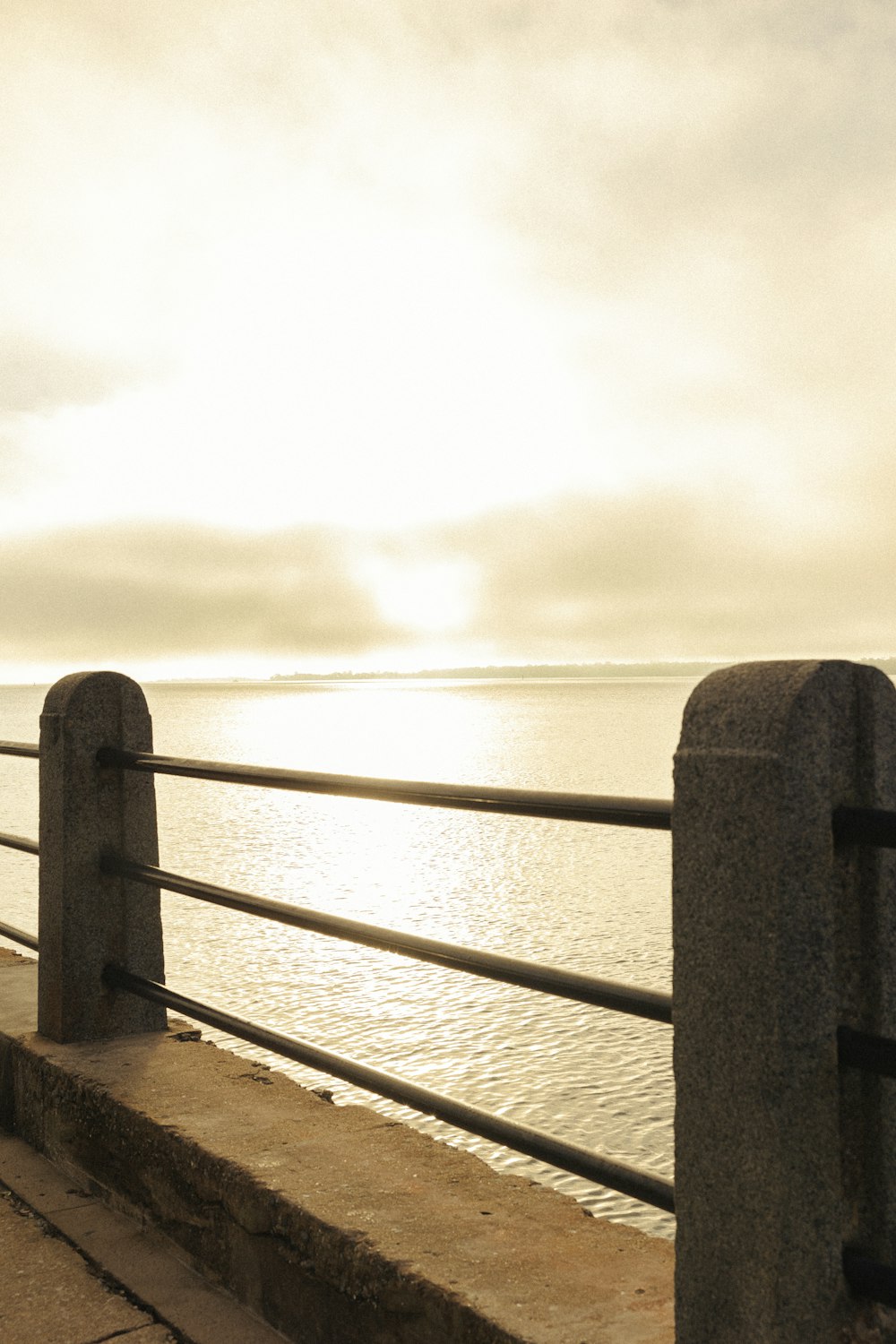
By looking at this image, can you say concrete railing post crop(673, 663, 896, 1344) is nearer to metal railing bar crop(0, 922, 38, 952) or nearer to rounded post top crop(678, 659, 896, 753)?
rounded post top crop(678, 659, 896, 753)

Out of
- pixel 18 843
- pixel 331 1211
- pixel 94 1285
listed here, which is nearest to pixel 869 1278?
pixel 331 1211

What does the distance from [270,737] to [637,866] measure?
69592 mm

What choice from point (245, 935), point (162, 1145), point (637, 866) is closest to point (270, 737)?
point (637, 866)

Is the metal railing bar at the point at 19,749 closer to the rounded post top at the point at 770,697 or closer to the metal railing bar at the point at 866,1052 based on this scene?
the rounded post top at the point at 770,697

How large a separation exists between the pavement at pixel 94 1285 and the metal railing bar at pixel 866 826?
6.18ft

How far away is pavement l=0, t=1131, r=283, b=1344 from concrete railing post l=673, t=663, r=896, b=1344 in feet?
4.55

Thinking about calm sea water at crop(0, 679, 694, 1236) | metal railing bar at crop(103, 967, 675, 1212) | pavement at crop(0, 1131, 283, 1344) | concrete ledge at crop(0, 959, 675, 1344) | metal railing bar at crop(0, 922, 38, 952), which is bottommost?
calm sea water at crop(0, 679, 694, 1236)

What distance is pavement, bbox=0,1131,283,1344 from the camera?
2.81 meters

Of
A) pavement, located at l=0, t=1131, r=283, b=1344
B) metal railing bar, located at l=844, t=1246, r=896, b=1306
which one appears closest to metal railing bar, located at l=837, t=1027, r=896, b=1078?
metal railing bar, located at l=844, t=1246, r=896, b=1306

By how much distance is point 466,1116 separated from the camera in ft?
9.04

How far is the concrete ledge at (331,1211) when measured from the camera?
94.3 inches

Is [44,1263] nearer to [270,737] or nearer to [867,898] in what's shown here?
[867,898]

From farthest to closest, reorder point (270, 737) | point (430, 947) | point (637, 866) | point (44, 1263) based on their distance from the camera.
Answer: point (270, 737), point (637, 866), point (44, 1263), point (430, 947)

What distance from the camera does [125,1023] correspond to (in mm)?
4242
